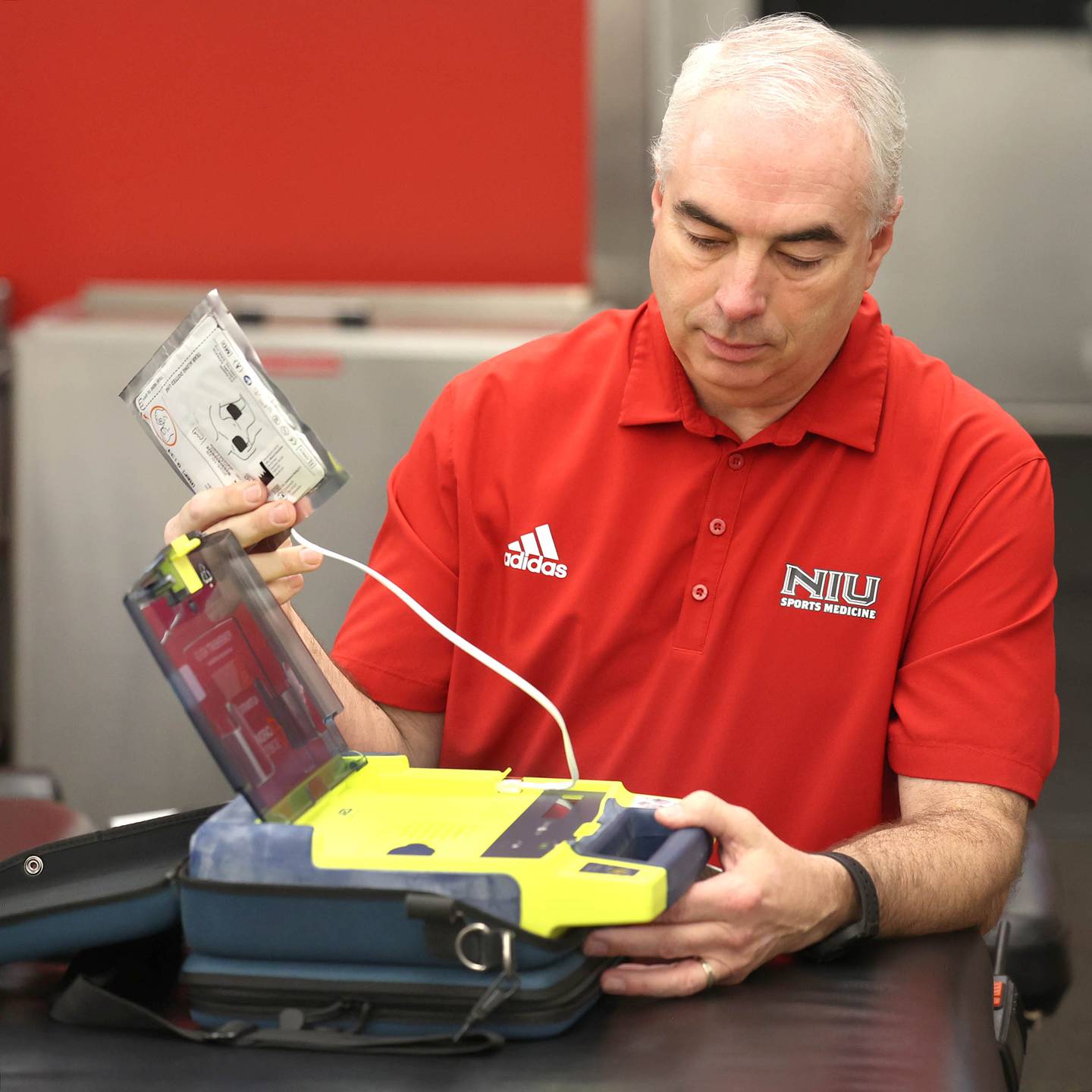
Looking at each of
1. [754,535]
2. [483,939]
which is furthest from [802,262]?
[483,939]

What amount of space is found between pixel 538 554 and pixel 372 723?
0.23 m

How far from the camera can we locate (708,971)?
1072 mm

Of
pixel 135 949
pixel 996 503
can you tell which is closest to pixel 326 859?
pixel 135 949

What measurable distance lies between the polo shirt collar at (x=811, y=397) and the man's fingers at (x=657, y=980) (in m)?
0.61

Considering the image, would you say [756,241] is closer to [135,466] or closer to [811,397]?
[811,397]

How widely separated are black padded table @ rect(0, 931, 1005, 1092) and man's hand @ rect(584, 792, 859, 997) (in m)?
0.02

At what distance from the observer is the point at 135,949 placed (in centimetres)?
111

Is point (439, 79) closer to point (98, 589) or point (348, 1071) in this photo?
point (98, 589)

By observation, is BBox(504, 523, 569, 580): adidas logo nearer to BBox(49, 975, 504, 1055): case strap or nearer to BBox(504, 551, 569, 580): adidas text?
BBox(504, 551, 569, 580): adidas text

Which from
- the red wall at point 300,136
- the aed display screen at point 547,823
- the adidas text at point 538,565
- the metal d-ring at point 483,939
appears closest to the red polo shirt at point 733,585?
the adidas text at point 538,565

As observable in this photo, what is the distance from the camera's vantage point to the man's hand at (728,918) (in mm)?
1062

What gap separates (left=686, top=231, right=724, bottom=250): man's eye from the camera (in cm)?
141

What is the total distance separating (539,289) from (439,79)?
412mm

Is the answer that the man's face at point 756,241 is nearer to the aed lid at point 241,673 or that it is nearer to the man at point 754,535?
the man at point 754,535
